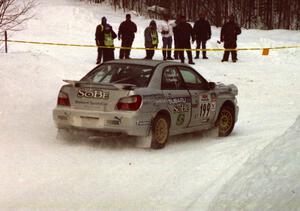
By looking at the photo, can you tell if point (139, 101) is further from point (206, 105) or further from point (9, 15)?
point (9, 15)

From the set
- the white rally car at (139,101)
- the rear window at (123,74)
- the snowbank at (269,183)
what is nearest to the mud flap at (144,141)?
the white rally car at (139,101)

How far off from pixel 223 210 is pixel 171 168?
2.73m

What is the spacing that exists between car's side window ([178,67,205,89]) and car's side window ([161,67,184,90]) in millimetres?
180

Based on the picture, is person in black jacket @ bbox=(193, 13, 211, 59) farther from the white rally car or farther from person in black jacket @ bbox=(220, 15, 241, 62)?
the white rally car

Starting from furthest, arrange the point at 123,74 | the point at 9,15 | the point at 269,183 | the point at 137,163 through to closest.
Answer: the point at 9,15
the point at 123,74
the point at 137,163
the point at 269,183

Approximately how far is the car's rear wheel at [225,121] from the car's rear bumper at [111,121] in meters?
2.38

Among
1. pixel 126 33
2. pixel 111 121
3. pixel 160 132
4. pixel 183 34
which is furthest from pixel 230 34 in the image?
pixel 111 121

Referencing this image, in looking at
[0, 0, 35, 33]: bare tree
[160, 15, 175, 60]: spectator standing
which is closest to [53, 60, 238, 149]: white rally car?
[0, 0, 35, 33]: bare tree

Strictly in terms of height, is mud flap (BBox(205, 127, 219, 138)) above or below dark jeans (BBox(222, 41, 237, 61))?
below

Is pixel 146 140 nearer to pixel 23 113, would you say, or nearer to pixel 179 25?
pixel 23 113

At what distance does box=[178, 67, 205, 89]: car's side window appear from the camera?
36.3 ft

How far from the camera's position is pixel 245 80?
2255 centimetres

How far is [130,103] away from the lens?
9625mm

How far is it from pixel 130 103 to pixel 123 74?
87 cm
